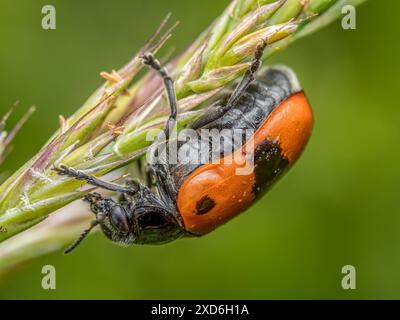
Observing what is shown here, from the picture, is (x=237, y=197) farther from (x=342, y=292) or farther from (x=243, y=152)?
(x=342, y=292)

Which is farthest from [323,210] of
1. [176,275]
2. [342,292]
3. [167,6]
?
[167,6]

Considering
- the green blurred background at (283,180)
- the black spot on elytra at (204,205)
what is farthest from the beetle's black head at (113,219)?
the green blurred background at (283,180)

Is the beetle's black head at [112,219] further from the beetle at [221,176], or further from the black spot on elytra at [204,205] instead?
the black spot on elytra at [204,205]

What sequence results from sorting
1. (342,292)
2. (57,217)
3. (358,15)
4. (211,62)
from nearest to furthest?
(211,62)
(57,217)
(342,292)
(358,15)

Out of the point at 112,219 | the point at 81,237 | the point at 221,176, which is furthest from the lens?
the point at 112,219

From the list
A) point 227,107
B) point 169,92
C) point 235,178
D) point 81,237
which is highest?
A: point 227,107

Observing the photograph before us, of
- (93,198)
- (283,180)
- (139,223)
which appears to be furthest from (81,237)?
(283,180)

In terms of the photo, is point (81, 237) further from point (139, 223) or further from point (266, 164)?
point (266, 164)
